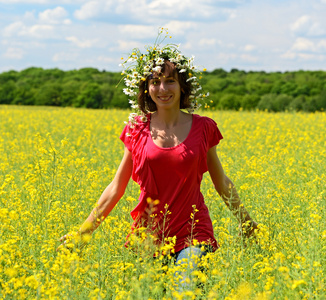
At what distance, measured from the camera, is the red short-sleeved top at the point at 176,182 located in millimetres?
3334

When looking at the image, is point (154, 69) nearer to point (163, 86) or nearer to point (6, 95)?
point (163, 86)

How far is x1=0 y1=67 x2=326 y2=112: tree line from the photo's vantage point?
27.8 metres

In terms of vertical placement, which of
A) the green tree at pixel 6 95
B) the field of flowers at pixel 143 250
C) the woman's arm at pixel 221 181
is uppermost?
the woman's arm at pixel 221 181

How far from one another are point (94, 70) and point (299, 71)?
822 inches

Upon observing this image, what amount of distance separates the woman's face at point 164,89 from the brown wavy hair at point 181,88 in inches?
1.5

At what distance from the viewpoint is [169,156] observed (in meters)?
3.36

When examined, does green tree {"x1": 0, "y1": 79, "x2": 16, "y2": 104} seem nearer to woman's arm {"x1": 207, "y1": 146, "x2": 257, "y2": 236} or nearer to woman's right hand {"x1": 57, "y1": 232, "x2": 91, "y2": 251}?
woman's arm {"x1": 207, "y1": 146, "x2": 257, "y2": 236}

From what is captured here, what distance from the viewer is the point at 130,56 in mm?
3664

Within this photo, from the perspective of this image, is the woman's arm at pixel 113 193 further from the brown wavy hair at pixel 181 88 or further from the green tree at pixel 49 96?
the green tree at pixel 49 96

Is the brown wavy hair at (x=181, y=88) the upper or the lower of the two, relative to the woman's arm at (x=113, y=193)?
upper

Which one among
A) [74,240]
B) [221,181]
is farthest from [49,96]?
[74,240]

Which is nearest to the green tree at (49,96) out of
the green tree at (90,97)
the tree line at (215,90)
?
the tree line at (215,90)

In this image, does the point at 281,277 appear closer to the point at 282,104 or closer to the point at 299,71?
the point at 282,104

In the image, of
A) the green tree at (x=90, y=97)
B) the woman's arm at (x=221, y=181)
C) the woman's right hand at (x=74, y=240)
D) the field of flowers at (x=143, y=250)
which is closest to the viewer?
the field of flowers at (x=143, y=250)
